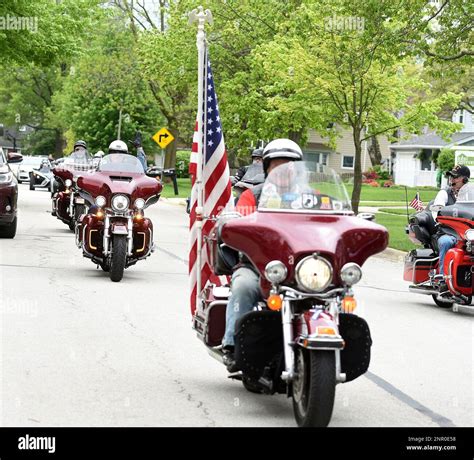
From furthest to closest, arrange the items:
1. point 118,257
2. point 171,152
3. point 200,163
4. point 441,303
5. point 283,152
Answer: point 171,152
point 118,257
point 441,303
point 200,163
point 283,152

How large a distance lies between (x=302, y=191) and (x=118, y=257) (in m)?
7.63

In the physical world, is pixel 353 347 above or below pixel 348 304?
below

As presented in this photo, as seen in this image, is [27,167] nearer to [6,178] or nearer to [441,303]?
[6,178]

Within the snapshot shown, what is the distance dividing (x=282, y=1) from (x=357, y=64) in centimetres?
1113

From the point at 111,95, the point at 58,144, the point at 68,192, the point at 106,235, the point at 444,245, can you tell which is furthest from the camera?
the point at 58,144

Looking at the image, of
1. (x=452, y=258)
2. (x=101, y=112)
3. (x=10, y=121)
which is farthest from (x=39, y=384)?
(x=10, y=121)

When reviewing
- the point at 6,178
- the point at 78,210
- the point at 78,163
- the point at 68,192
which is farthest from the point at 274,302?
the point at 78,163

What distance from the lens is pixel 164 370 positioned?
8805mm

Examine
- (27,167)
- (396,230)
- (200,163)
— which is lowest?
(396,230)

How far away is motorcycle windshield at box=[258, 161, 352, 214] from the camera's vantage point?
732 centimetres

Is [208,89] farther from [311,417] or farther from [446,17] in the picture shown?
[446,17]

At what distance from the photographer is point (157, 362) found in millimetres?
9148

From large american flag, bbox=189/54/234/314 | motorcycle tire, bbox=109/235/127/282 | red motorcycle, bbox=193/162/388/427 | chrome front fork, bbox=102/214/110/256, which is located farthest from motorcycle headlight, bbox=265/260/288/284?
chrome front fork, bbox=102/214/110/256

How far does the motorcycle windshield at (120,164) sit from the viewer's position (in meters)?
15.8
